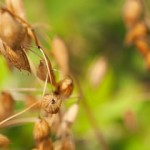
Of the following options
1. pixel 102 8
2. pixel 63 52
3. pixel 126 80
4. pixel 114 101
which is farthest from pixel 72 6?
pixel 63 52

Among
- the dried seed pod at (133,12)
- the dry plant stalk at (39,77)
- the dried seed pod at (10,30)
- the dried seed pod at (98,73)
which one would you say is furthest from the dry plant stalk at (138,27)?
the dried seed pod at (10,30)

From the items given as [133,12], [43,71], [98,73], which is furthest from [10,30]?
[98,73]

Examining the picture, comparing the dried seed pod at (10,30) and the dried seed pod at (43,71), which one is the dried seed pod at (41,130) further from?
the dried seed pod at (10,30)

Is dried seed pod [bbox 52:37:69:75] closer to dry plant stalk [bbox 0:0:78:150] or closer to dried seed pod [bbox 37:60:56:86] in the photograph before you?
dry plant stalk [bbox 0:0:78:150]

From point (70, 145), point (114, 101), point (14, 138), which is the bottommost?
point (14, 138)

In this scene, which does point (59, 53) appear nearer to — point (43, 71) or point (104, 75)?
point (43, 71)

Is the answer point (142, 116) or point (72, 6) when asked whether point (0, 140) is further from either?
point (72, 6)
